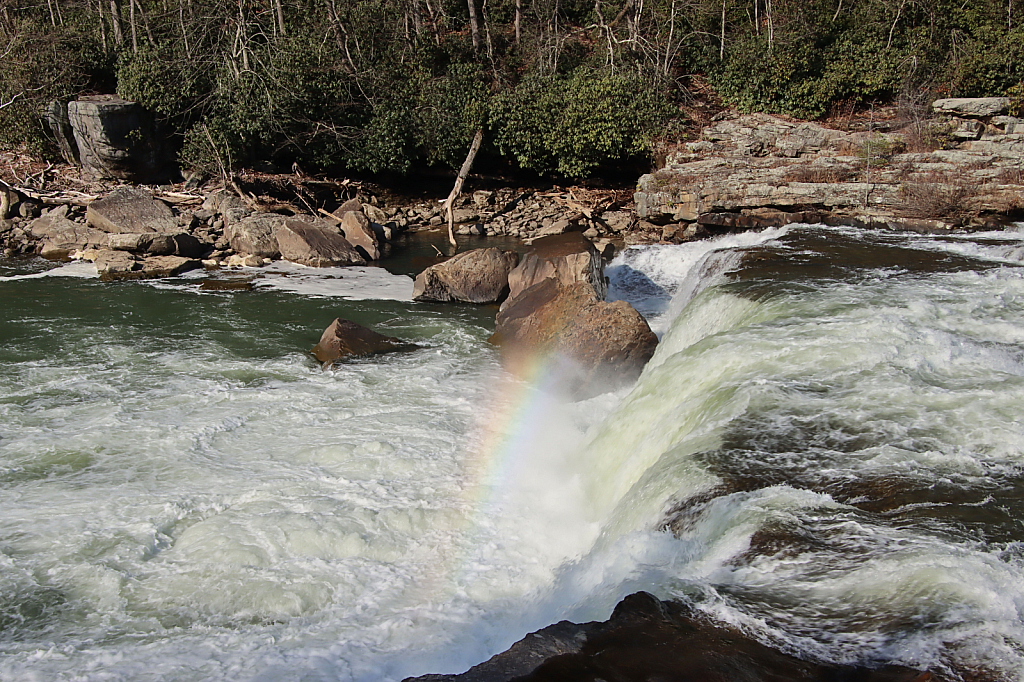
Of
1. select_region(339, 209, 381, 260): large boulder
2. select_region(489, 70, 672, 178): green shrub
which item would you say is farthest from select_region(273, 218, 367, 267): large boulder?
select_region(489, 70, 672, 178): green shrub

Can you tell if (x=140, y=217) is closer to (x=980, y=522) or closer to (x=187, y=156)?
(x=187, y=156)

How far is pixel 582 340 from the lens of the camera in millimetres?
9344

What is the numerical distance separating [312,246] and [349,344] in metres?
6.01

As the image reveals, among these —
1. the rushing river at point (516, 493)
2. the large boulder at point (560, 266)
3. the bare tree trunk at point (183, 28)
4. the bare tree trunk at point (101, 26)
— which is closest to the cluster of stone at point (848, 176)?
the large boulder at point (560, 266)

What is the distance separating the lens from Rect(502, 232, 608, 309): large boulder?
1141 centimetres

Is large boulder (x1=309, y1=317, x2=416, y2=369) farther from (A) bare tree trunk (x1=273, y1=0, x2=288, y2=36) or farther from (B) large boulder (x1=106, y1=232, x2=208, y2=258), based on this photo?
(A) bare tree trunk (x1=273, y1=0, x2=288, y2=36)

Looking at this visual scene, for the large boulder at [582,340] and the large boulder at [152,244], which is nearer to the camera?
the large boulder at [582,340]

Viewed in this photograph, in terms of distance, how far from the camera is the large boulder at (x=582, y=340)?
29.6ft

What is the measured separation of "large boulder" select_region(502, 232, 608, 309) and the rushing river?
2255 mm

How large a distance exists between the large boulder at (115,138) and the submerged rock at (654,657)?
1911 cm

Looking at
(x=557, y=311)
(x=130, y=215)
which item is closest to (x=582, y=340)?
(x=557, y=311)

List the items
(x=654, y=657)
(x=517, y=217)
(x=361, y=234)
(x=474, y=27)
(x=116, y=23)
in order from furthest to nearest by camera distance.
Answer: (x=474, y=27)
(x=116, y=23)
(x=517, y=217)
(x=361, y=234)
(x=654, y=657)

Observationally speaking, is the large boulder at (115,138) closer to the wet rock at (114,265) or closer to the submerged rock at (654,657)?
the wet rock at (114,265)

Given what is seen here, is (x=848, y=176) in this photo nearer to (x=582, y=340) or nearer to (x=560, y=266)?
(x=560, y=266)
